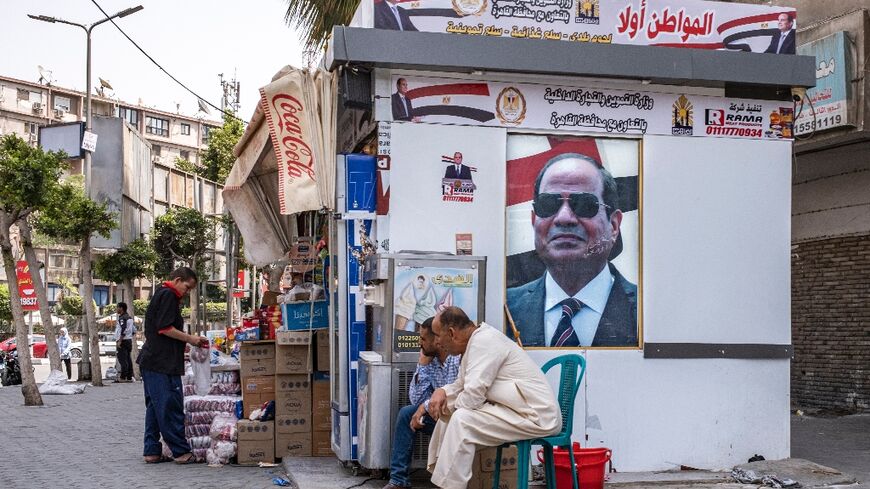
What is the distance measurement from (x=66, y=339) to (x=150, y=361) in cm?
2826

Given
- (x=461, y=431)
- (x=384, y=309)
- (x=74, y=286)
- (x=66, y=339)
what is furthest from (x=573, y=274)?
(x=74, y=286)

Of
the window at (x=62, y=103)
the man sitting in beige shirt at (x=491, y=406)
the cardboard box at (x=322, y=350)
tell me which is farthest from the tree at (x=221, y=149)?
the window at (x=62, y=103)

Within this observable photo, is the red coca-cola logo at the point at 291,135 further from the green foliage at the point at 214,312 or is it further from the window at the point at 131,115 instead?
the window at the point at 131,115

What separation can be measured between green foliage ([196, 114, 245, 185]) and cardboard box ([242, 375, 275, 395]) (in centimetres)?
2843

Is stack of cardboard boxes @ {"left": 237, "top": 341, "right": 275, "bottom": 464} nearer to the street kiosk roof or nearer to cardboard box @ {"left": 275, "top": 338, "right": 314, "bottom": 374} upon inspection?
cardboard box @ {"left": 275, "top": 338, "right": 314, "bottom": 374}

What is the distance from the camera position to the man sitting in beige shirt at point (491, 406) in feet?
20.7

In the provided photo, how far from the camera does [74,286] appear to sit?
241ft

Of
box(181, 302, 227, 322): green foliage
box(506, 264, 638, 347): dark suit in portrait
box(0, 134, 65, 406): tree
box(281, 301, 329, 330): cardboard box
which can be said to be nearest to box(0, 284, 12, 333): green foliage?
box(181, 302, 227, 322): green foliage

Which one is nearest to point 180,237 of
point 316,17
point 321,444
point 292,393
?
point 316,17

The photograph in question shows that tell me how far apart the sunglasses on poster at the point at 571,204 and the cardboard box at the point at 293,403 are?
2704mm

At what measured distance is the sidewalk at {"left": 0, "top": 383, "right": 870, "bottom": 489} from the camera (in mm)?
8016

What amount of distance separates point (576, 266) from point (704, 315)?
119 cm

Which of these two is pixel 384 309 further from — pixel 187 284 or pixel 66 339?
pixel 66 339

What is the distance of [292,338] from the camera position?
9.14m
